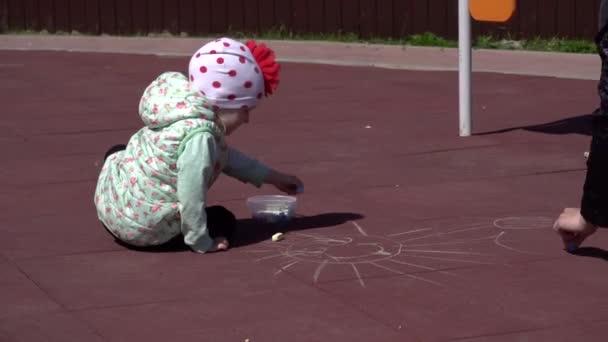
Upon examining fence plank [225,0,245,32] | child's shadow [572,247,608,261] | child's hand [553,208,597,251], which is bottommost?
child's shadow [572,247,608,261]

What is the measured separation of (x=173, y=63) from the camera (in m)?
14.2

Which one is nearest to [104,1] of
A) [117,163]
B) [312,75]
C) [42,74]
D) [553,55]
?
[42,74]

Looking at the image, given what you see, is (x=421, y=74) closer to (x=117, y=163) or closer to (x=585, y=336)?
(x=117, y=163)

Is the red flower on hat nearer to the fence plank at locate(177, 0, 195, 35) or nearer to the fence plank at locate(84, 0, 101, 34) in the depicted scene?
the fence plank at locate(177, 0, 195, 35)

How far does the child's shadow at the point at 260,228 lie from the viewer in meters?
6.31

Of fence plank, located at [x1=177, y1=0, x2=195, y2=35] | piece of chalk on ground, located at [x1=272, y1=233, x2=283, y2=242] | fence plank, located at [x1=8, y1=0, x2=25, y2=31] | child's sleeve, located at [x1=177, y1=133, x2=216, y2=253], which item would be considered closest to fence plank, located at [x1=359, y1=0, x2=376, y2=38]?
fence plank, located at [x1=177, y1=0, x2=195, y2=35]

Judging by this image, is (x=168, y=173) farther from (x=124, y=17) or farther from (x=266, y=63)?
(x=124, y=17)

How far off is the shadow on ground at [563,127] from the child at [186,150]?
3582 mm

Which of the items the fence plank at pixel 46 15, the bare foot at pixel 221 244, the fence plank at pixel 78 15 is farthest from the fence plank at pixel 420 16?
the bare foot at pixel 221 244

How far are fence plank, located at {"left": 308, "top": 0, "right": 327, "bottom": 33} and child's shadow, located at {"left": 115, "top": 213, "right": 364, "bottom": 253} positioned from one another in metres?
9.08

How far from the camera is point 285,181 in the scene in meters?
6.55

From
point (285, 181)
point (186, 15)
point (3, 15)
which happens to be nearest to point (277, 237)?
point (285, 181)

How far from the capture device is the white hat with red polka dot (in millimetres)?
6109

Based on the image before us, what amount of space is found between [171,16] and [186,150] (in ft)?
34.8
